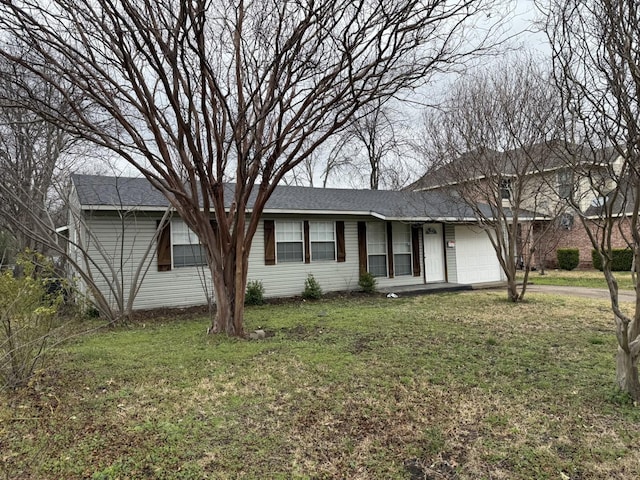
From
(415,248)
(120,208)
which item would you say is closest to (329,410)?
(120,208)

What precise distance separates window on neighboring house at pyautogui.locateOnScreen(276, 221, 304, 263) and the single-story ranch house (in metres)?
0.03

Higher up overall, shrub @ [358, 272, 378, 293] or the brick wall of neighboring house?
the brick wall of neighboring house

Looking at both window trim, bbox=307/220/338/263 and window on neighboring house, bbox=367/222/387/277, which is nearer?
window trim, bbox=307/220/338/263

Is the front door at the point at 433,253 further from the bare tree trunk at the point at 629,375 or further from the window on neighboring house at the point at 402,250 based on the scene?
the bare tree trunk at the point at 629,375

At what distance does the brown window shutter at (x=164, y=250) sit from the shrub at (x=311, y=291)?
3.62 meters

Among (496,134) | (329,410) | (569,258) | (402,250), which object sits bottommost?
(329,410)

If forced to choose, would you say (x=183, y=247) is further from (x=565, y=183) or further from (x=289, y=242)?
(x=565, y=183)

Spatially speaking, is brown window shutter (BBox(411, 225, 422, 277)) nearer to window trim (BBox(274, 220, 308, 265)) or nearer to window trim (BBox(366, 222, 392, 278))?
window trim (BBox(366, 222, 392, 278))

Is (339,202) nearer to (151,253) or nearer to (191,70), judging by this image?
(151,253)

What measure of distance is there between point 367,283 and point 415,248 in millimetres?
2526

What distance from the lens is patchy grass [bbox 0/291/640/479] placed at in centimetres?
270

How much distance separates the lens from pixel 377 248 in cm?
1240

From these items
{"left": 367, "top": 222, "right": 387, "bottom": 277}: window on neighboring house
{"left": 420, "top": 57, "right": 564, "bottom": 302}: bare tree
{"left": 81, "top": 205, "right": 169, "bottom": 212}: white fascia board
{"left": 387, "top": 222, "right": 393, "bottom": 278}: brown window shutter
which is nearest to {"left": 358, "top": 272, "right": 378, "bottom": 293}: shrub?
{"left": 367, "top": 222, "right": 387, "bottom": 277}: window on neighboring house

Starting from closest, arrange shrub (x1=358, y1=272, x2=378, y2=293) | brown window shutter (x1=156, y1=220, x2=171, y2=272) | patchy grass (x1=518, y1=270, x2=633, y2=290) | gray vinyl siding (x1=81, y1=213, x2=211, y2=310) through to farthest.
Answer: gray vinyl siding (x1=81, y1=213, x2=211, y2=310)
brown window shutter (x1=156, y1=220, x2=171, y2=272)
shrub (x1=358, y1=272, x2=378, y2=293)
patchy grass (x1=518, y1=270, x2=633, y2=290)
